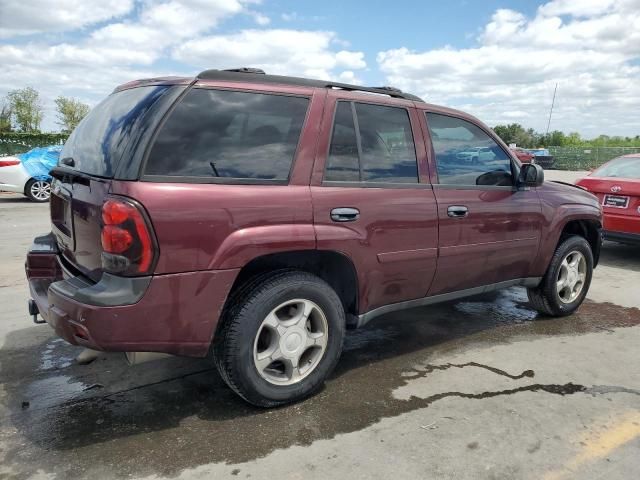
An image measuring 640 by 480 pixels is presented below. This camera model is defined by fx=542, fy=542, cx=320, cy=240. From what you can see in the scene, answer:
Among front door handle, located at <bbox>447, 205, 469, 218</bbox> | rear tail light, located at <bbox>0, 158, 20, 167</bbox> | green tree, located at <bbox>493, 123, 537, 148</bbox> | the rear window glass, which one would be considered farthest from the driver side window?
green tree, located at <bbox>493, 123, 537, 148</bbox>

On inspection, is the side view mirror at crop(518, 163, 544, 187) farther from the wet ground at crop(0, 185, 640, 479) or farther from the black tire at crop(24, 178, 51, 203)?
the black tire at crop(24, 178, 51, 203)

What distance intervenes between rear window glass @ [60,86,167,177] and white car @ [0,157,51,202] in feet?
36.1

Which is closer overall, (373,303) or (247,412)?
(247,412)

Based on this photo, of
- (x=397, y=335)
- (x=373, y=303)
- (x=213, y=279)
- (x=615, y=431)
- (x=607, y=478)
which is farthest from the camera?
(x=397, y=335)

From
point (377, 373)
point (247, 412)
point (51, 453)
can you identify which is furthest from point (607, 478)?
point (51, 453)

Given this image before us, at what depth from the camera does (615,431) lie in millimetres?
2979

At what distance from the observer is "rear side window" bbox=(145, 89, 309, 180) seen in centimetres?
272

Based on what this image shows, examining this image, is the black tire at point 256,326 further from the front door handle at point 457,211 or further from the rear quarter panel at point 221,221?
the front door handle at point 457,211

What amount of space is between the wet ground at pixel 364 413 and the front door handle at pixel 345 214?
1.09 meters

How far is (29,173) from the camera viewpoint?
13.3 metres

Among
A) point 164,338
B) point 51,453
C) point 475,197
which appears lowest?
point 51,453

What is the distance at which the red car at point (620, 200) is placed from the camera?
7199mm

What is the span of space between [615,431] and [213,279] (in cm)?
234

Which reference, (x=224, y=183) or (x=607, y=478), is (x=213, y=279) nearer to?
(x=224, y=183)
